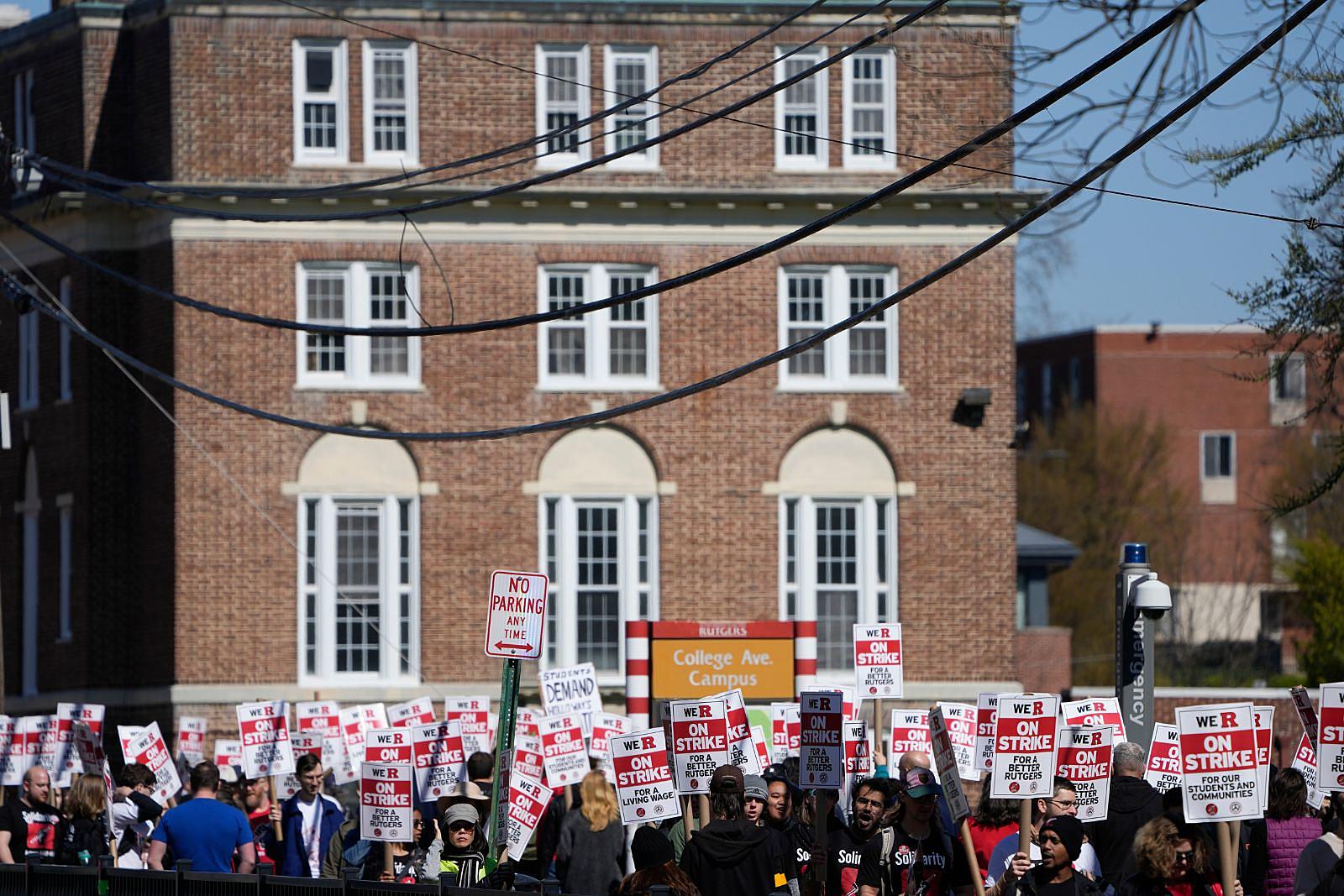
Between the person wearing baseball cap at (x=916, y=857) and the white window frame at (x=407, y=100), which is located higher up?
the white window frame at (x=407, y=100)

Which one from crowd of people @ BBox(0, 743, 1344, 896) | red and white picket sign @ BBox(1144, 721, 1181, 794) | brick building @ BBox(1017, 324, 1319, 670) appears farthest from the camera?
brick building @ BBox(1017, 324, 1319, 670)

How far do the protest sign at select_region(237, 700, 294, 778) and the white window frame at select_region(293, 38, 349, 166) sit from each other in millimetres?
15954

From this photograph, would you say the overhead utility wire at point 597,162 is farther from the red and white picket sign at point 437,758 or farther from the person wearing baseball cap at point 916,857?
the red and white picket sign at point 437,758

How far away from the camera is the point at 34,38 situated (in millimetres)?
39531

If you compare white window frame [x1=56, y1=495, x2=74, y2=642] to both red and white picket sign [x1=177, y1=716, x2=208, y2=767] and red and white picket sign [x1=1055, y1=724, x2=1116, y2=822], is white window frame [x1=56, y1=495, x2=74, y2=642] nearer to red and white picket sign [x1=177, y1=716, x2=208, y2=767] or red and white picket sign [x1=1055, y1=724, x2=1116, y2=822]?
red and white picket sign [x1=177, y1=716, x2=208, y2=767]

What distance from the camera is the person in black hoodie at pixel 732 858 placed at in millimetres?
13039

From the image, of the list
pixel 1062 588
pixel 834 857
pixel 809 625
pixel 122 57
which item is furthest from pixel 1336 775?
pixel 1062 588

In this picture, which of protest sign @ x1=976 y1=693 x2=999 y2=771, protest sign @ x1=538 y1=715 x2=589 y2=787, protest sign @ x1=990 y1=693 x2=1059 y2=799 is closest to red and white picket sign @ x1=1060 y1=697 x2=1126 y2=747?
protest sign @ x1=976 y1=693 x2=999 y2=771

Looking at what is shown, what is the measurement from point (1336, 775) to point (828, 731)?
3.02 meters

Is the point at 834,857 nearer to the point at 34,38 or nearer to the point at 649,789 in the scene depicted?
the point at 649,789

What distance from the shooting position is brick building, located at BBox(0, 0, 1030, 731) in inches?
1426

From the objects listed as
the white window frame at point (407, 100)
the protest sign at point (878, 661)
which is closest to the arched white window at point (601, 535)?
the white window frame at point (407, 100)

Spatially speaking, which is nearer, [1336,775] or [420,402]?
[1336,775]

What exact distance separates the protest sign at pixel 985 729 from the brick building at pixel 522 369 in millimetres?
20505
